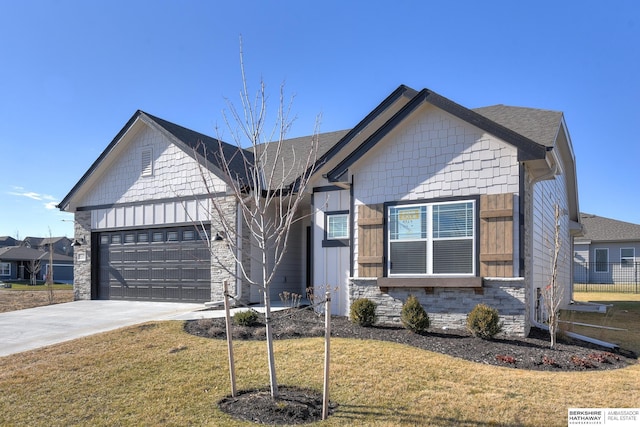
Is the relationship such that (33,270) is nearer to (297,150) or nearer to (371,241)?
(297,150)

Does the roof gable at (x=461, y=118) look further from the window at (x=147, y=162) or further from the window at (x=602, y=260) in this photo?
the window at (x=602, y=260)

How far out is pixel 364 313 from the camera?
32.2ft

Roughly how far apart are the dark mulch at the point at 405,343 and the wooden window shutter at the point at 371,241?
49.7 inches

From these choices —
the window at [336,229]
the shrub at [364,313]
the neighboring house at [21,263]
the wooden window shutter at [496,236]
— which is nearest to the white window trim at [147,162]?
the window at [336,229]

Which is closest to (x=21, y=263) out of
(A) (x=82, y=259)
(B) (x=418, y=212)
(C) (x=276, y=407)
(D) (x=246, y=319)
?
(A) (x=82, y=259)

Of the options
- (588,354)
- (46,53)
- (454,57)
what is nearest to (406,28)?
(454,57)

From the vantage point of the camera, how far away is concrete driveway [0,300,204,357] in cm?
973

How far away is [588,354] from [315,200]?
22.9 feet

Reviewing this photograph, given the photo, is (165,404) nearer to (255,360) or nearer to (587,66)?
(255,360)

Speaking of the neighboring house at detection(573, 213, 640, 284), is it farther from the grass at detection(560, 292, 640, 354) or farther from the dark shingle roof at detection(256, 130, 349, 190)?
the dark shingle roof at detection(256, 130, 349, 190)

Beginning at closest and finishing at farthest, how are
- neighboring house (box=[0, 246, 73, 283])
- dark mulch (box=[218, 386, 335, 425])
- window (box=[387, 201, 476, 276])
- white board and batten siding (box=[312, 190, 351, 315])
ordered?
dark mulch (box=[218, 386, 335, 425]) → window (box=[387, 201, 476, 276]) → white board and batten siding (box=[312, 190, 351, 315]) → neighboring house (box=[0, 246, 73, 283])

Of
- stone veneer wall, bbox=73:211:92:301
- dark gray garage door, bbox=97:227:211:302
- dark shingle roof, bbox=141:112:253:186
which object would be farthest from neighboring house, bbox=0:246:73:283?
dark shingle roof, bbox=141:112:253:186

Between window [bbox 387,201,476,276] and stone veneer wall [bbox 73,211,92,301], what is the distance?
1147 centimetres

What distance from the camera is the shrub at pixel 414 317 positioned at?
9008 mm
